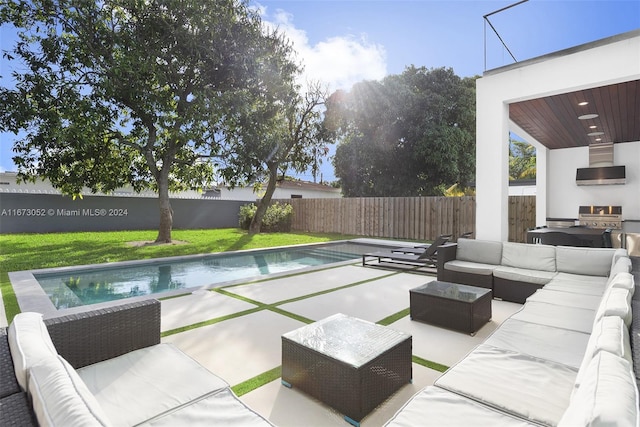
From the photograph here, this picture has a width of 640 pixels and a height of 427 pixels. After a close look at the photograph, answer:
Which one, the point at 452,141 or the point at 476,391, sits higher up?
the point at 452,141

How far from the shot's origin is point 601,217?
9359 mm

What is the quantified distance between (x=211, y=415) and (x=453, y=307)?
2.72 meters

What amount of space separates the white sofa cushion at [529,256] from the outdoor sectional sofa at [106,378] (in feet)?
15.0

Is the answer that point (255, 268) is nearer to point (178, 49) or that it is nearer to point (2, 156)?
point (178, 49)

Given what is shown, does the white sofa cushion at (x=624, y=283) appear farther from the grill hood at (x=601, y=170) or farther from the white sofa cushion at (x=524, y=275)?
the grill hood at (x=601, y=170)

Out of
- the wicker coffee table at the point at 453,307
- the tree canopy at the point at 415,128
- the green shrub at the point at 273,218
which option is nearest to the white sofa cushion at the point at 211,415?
the wicker coffee table at the point at 453,307

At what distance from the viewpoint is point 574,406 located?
1.05 m

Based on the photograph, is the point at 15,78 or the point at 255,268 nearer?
the point at 255,268

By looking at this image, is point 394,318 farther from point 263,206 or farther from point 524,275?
point 263,206

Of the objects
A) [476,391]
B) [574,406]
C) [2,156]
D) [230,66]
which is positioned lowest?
[476,391]

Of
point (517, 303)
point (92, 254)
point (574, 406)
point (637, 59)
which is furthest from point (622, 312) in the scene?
point (92, 254)

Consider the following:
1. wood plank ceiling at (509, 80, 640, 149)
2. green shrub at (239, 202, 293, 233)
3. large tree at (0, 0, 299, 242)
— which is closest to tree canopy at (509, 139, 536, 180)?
wood plank ceiling at (509, 80, 640, 149)

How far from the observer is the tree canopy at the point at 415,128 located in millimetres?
16312

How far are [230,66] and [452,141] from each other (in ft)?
35.4
